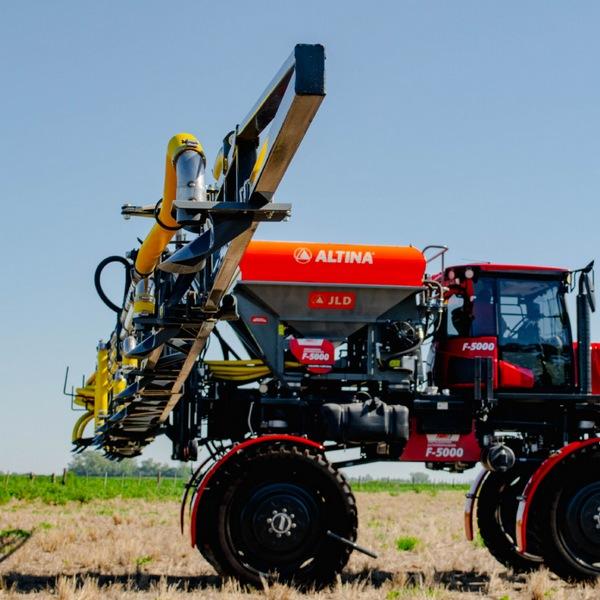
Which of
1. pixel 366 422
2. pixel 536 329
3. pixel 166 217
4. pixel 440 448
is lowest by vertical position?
pixel 440 448

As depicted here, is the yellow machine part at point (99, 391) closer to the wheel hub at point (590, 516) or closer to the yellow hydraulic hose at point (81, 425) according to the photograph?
the yellow hydraulic hose at point (81, 425)

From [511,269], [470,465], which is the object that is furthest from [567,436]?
[511,269]

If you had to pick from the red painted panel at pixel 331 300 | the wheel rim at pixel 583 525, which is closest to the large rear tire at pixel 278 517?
the red painted panel at pixel 331 300

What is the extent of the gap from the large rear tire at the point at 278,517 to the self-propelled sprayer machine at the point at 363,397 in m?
0.02

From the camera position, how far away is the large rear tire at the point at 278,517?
11273mm

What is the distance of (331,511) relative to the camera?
11.4 meters

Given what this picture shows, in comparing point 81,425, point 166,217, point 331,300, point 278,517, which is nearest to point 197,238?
point 166,217

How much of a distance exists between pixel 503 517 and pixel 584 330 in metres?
2.77

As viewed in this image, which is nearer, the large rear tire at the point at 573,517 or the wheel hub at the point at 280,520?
the wheel hub at the point at 280,520

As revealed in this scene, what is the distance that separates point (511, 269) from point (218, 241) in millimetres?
6510

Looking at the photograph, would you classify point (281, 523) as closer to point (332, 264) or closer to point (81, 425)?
point (332, 264)

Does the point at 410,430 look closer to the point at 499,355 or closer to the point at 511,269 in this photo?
the point at 499,355

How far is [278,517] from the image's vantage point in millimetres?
11375

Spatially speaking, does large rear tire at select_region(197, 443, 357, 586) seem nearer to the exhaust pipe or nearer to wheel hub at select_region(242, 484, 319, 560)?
wheel hub at select_region(242, 484, 319, 560)
